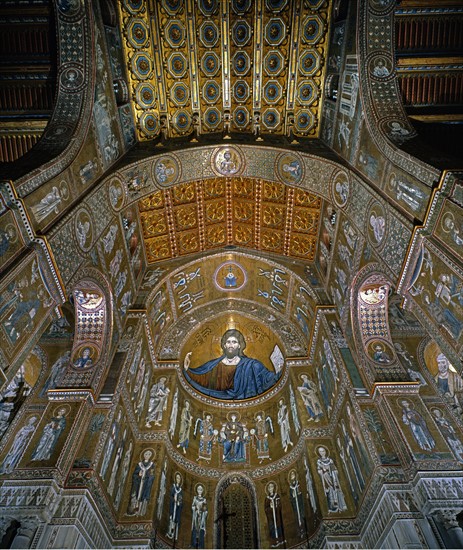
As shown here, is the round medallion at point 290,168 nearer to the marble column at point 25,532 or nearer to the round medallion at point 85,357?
the round medallion at point 85,357

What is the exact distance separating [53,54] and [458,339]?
33.0 ft

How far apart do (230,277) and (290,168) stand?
5085 mm

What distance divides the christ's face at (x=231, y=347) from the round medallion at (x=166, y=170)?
6.87 metres

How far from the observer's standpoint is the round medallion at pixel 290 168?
34.0ft

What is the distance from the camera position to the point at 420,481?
708 centimetres

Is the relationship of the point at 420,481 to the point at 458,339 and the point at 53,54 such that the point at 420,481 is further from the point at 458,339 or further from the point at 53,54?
the point at 53,54

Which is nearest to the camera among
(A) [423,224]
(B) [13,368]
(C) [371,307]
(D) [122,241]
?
(B) [13,368]

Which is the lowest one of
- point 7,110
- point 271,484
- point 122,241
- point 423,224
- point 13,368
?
point 13,368

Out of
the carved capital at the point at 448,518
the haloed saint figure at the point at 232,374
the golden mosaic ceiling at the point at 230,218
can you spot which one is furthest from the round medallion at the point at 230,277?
the carved capital at the point at 448,518

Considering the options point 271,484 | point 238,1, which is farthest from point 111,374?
point 238,1

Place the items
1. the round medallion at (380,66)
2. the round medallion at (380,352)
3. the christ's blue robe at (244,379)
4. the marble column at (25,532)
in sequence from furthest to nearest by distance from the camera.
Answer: the christ's blue robe at (244,379)
the round medallion at (380,352)
the round medallion at (380,66)
the marble column at (25,532)

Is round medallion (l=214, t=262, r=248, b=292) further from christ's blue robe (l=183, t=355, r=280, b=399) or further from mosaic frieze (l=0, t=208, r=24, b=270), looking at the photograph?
mosaic frieze (l=0, t=208, r=24, b=270)

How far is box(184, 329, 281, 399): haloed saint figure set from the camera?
1381 centimetres

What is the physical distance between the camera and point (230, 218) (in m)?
13.3
